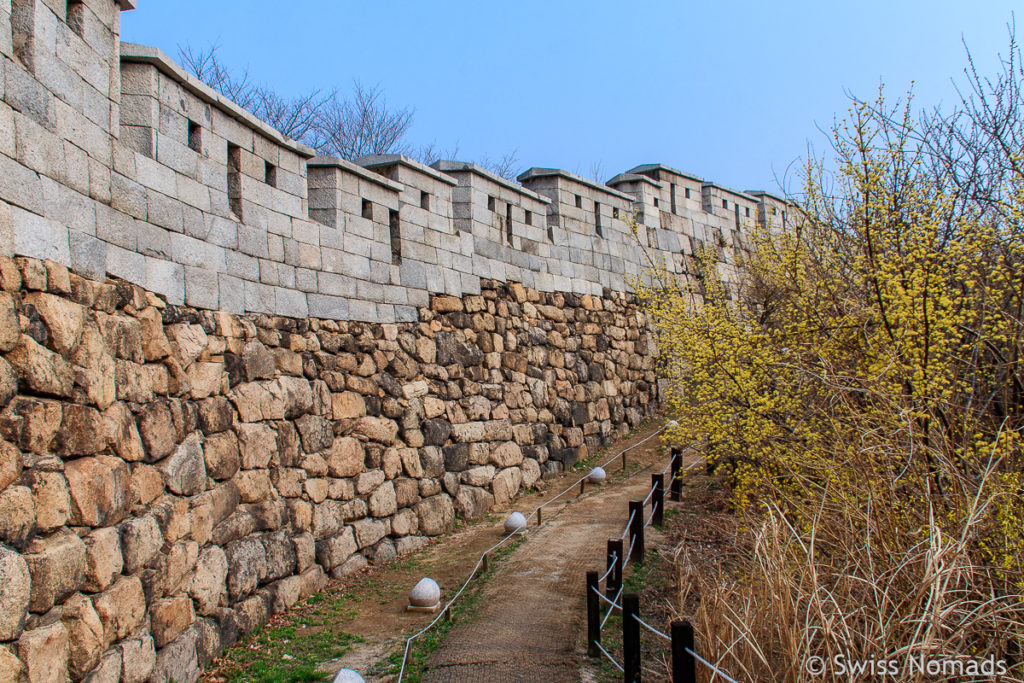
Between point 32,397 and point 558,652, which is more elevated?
point 32,397

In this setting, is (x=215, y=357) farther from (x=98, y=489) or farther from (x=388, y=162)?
(x=388, y=162)

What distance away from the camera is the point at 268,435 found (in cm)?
664

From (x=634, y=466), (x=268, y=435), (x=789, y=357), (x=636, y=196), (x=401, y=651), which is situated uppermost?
(x=636, y=196)

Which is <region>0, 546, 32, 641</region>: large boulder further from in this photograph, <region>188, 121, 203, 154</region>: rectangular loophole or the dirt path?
<region>188, 121, 203, 154</region>: rectangular loophole

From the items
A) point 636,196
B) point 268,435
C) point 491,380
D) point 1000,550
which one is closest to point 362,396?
point 268,435

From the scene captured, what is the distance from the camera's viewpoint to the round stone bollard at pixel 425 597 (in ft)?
21.7

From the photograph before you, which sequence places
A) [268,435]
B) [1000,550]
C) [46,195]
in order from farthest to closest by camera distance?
[268,435] → [46,195] → [1000,550]

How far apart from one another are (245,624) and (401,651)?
1.23 m

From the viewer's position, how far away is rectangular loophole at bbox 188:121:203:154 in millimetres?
6199

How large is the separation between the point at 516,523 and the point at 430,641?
2.56m

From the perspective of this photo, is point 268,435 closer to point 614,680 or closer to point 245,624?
point 245,624

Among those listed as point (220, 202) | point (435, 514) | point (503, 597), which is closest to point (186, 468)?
point (220, 202)

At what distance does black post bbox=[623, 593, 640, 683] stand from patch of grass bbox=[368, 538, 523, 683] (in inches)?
57.6

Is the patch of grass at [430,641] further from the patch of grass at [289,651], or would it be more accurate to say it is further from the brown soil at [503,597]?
the patch of grass at [289,651]
